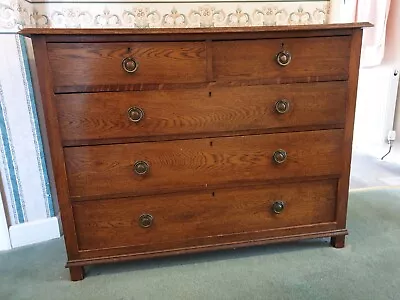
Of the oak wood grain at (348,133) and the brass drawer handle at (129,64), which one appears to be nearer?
the brass drawer handle at (129,64)

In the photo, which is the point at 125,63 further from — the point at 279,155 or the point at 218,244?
the point at 218,244

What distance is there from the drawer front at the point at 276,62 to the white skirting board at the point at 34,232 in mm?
1031

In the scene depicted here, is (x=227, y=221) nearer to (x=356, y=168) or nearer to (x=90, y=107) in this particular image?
(x=90, y=107)

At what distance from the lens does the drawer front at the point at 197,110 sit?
43.8 inches

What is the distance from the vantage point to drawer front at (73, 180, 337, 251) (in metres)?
1.23

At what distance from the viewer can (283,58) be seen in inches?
45.6

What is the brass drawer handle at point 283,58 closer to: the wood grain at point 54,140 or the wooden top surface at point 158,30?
the wooden top surface at point 158,30

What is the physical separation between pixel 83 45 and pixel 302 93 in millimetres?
752

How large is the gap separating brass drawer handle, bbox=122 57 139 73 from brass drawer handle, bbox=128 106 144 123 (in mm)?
122

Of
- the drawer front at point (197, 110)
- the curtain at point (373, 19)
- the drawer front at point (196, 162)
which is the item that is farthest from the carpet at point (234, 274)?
the curtain at point (373, 19)

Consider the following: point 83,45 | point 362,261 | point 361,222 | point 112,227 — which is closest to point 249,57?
point 83,45

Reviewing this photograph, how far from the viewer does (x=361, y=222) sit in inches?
64.1

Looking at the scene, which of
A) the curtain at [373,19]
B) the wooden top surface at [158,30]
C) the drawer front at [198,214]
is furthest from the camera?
the curtain at [373,19]

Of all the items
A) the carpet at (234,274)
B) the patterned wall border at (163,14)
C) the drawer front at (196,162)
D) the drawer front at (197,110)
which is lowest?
the carpet at (234,274)
